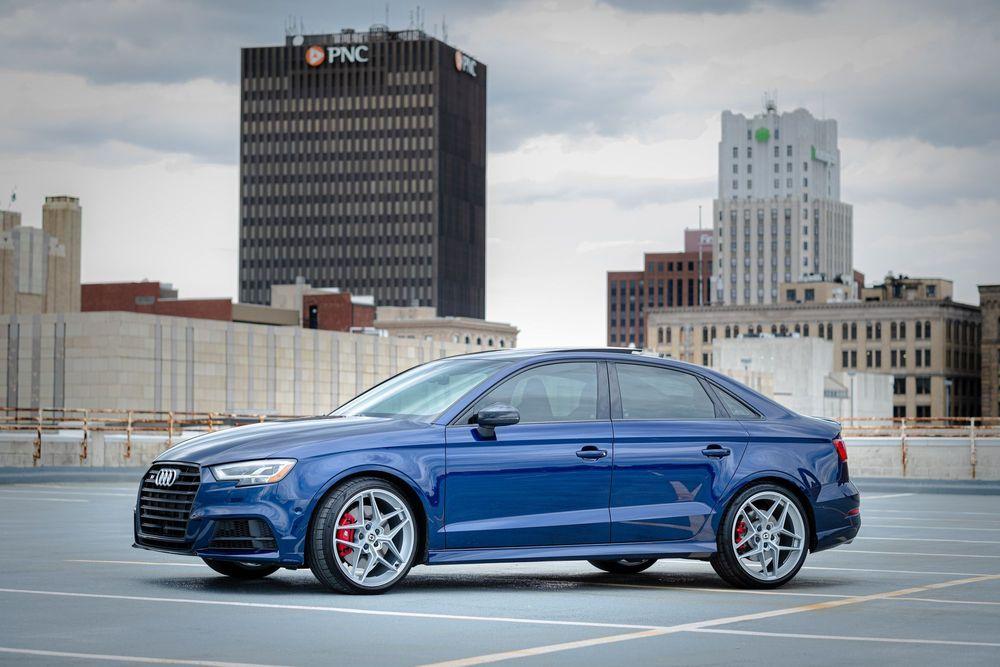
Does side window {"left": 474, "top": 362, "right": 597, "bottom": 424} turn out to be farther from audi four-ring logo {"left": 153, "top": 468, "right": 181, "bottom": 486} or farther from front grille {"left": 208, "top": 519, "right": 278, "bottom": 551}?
audi four-ring logo {"left": 153, "top": 468, "right": 181, "bottom": 486}

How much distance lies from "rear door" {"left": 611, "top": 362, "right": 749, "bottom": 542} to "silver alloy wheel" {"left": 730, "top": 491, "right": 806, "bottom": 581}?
27 cm

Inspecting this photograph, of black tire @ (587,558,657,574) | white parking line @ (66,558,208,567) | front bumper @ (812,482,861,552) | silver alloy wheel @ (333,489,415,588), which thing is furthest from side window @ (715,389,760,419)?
white parking line @ (66,558,208,567)

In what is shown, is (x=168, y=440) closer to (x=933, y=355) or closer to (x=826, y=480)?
(x=826, y=480)

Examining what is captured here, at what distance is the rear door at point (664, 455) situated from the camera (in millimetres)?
10938

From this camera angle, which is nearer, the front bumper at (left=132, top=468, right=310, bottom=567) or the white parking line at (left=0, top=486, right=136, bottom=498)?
the front bumper at (left=132, top=468, right=310, bottom=567)

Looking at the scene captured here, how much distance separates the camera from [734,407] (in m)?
11.6

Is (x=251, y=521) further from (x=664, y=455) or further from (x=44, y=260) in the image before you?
(x=44, y=260)

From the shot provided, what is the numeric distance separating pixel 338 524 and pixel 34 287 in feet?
354

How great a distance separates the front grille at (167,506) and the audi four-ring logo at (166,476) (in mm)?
13

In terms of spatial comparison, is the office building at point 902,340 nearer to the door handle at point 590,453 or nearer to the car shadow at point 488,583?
the car shadow at point 488,583

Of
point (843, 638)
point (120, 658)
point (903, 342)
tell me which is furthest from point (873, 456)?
point (903, 342)

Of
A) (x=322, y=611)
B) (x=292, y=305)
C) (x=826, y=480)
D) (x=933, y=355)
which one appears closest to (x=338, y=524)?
(x=322, y=611)

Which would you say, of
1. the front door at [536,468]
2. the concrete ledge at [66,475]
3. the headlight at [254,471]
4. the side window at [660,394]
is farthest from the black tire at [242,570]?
the concrete ledge at [66,475]

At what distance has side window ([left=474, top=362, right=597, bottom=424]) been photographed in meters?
10.9
